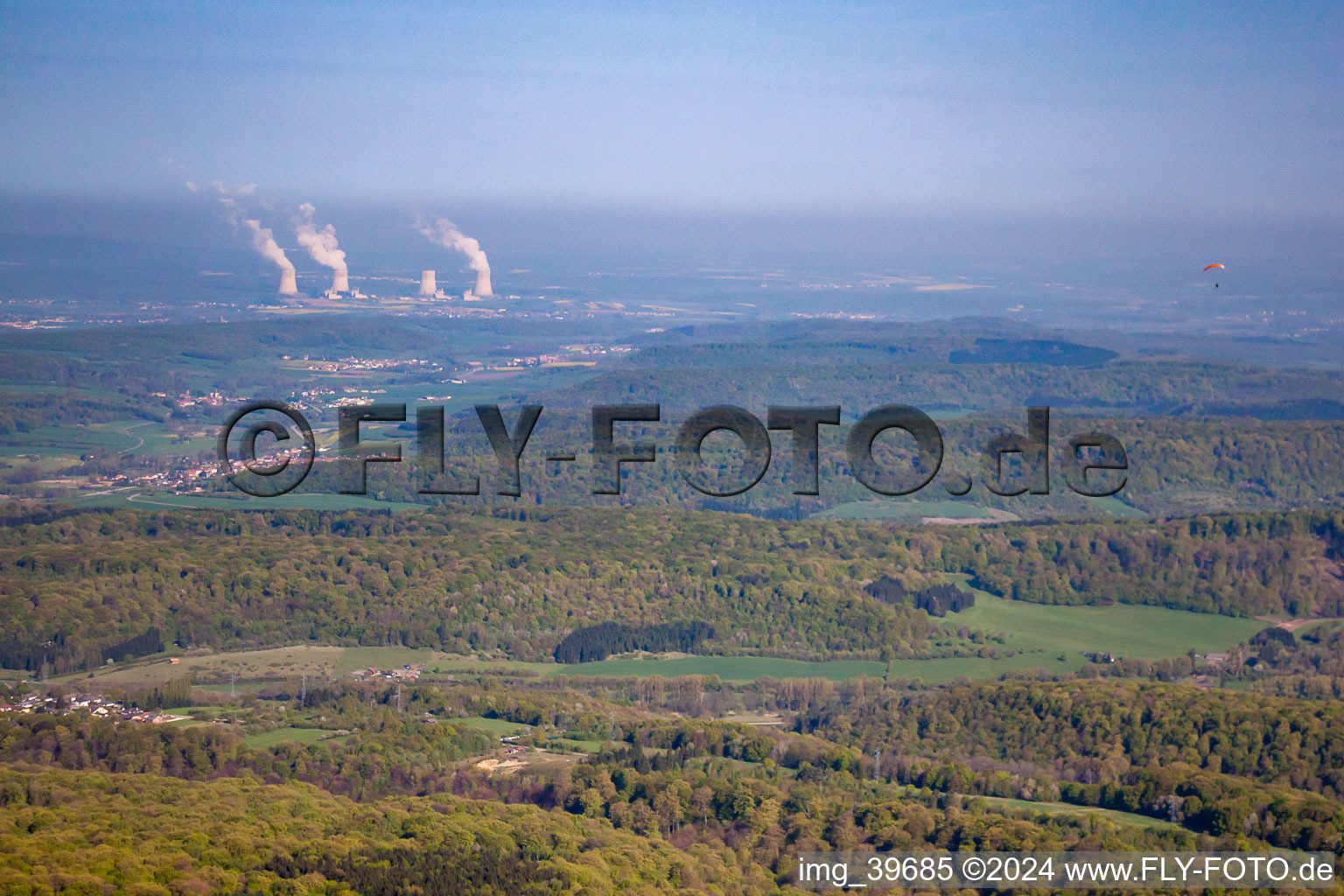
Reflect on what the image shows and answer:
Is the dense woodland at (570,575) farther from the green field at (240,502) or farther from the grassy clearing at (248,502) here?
the green field at (240,502)

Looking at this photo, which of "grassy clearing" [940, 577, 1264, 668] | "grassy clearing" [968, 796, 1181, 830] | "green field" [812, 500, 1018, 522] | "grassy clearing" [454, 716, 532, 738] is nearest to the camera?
"grassy clearing" [968, 796, 1181, 830]

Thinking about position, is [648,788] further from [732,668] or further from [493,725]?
[732,668]

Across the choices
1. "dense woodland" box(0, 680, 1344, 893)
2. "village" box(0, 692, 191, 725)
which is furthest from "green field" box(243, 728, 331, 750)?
"village" box(0, 692, 191, 725)

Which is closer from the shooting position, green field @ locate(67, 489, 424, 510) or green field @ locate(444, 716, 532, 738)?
green field @ locate(444, 716, 532, 738)

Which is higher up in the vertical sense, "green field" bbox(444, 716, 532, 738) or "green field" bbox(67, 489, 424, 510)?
"green field" bbox(67, 489, 424, 510)

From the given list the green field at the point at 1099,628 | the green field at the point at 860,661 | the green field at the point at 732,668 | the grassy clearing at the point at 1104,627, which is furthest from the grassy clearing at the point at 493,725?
the grassy clearing at the point at 1104,627

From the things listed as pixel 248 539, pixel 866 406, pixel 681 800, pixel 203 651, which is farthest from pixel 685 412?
pixel 681 800

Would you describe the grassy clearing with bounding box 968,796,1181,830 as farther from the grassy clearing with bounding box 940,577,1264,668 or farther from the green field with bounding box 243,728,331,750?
the green field with bounding box 243,728,331,750

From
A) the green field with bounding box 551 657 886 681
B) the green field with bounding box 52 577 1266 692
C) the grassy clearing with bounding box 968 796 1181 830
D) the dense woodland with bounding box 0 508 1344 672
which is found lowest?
the green field with bounding box 551 657 886 681

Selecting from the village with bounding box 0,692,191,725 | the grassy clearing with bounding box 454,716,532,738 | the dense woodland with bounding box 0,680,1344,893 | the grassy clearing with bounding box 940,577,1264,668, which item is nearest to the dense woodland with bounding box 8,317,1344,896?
the dense woodland with bounding box 0,680,1344,893

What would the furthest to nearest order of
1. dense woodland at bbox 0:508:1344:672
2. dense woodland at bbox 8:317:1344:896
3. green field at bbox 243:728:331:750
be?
dense woodland at bbox 0:508:1344:672, green field at bbox 243:728:331:750, dense woodland at bbox 8:317:1344:896

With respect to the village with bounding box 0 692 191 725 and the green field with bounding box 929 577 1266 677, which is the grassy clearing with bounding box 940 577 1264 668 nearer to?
the green field with bounding box 929 577 1266 677
